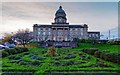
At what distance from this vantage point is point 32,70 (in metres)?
13.5

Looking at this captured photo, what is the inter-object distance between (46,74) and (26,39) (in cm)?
3912

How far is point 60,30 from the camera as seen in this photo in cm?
7525

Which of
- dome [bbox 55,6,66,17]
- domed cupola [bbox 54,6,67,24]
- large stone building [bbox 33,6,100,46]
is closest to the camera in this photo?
large stone building [bbox 33,6,100,46]

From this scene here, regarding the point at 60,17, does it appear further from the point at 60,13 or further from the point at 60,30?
the point at 60,30

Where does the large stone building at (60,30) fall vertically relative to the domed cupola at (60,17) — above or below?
below

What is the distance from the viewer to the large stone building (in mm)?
75062

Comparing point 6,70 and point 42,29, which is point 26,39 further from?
point 6,70

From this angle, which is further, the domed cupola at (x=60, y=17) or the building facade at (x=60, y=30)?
the domed cupola at (x=60, y=17)

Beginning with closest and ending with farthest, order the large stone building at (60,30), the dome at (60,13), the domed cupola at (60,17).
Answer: the large stone building at (60,30) < the domed cupola at (60,17) < the dome at (60,13)

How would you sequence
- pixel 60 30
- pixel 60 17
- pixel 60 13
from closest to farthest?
pixel 60 30, pixel 60 17, pixel 60 13

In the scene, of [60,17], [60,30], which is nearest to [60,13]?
[60,17]

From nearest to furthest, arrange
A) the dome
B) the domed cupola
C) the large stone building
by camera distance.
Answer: the large stone building
the domed cupola
the dome

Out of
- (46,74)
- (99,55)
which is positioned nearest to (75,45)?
(99,55)

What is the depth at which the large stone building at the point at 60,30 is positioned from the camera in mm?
75062
